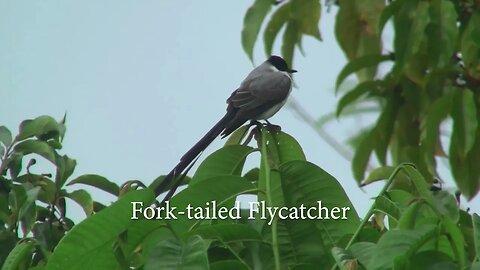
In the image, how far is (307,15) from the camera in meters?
5.43

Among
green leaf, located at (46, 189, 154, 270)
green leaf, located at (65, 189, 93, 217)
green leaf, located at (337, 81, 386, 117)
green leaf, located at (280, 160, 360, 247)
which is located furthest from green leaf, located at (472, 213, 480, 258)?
green leaf, located at (337, 81, 386, 117)

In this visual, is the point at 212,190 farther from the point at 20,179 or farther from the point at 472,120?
the point at 472,120

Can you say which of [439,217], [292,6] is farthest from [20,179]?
[292,6]

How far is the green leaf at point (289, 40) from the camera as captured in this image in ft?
18.1

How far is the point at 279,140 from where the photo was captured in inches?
108

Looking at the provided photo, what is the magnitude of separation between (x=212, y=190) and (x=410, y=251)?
517 millimetres

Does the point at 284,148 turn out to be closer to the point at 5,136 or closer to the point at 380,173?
the point at 380,173

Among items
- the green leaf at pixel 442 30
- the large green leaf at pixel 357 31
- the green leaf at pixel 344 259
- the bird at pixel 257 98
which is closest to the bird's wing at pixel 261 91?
the bird at pixel 257 98

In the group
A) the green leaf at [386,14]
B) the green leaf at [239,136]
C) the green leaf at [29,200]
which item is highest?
the green leaf at [386,14]

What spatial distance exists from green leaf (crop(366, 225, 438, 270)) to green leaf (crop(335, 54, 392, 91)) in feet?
9.63

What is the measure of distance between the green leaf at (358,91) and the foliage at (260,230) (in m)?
2.27

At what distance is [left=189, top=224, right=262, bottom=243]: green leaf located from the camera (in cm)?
220

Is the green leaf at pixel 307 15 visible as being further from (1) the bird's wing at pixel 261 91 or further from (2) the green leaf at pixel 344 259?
(2) the green leaf at pixel 344 259

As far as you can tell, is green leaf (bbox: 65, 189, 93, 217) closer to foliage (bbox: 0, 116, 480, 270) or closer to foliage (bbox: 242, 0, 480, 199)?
foliage (bbox: 0, 116, 480, 270)
